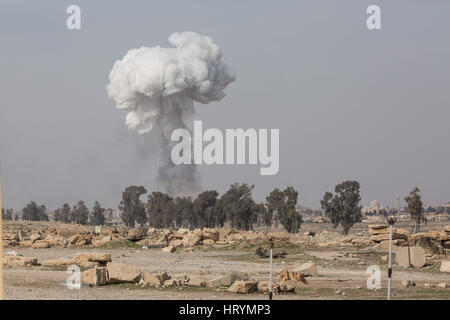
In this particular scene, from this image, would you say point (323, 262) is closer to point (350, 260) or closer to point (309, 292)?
point (350, 260)

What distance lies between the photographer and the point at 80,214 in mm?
158500

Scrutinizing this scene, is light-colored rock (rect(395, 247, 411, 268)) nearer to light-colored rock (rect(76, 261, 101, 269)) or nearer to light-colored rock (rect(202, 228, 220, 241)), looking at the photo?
light-colored rock (rect(76, 261, 101, 269))

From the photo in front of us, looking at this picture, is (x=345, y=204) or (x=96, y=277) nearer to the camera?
(x=96, y=277)

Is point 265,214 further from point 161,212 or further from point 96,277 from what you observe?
point 96,277

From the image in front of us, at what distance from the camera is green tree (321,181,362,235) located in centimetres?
8762

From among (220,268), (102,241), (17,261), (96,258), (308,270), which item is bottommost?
(220,268)

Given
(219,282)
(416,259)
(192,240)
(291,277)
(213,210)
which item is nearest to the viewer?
(219,282)

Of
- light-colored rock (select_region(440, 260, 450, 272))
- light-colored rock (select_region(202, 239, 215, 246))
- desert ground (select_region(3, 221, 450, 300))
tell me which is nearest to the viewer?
desert ground (select_region(3, 221, 450, 300))

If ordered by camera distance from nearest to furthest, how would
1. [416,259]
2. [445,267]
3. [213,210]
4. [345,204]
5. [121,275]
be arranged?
[121,275] → [445,267] → [416,259] → [345,204] → [213,210]

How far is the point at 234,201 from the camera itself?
10856 cm

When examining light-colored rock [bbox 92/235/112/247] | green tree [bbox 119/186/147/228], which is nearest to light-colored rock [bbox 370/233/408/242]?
light-colored rock [bbox 92/235/112/247]

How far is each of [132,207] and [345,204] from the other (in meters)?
50.9

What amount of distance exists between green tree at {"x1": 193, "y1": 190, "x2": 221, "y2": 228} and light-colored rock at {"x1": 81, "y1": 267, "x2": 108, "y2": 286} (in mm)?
90011

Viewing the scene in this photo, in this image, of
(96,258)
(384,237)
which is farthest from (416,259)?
(384,237)
